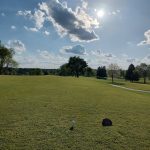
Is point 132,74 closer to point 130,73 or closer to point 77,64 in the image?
point 130,73

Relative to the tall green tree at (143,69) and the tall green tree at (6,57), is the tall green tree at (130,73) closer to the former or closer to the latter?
the tall green tree at (143,69)

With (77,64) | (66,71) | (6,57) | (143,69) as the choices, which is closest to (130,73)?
(143,69)

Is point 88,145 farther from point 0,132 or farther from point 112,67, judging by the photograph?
point 112,67

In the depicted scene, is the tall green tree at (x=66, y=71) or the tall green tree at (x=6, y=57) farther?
the tall green tree at (x=66, y=71)

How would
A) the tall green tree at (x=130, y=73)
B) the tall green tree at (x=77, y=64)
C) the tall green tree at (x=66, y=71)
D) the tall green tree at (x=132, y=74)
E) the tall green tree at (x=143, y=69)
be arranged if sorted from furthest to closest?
the tall green tree at (x=66, y=71) → the tall green tree at (x=77, y=64) → the tall green tree at (x=130, y=73) → the tall green tree at (x=132, y=74) → the tall green tree at (x=143, y=69)

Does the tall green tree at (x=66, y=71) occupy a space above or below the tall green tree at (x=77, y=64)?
below

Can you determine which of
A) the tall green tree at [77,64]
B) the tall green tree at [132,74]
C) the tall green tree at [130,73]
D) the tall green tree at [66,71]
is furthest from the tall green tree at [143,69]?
the tall green tree at [66,71]

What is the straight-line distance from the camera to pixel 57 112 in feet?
35.3

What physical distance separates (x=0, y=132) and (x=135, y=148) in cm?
441

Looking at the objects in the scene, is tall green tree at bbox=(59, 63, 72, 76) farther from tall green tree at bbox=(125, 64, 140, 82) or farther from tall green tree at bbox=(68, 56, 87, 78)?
tall green tree at bbox=(125, 64, 140, 82)

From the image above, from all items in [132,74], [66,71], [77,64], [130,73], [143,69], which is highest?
[77,64]

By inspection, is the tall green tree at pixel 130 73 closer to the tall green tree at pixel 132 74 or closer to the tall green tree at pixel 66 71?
the tall green tree at pixel 132 74

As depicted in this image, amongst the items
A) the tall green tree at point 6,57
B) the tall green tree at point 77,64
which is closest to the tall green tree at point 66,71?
the tall green tree at point 77,64

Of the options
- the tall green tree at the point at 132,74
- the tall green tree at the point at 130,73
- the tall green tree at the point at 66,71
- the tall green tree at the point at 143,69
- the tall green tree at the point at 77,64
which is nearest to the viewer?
the tall green tree at the point at 143,69
